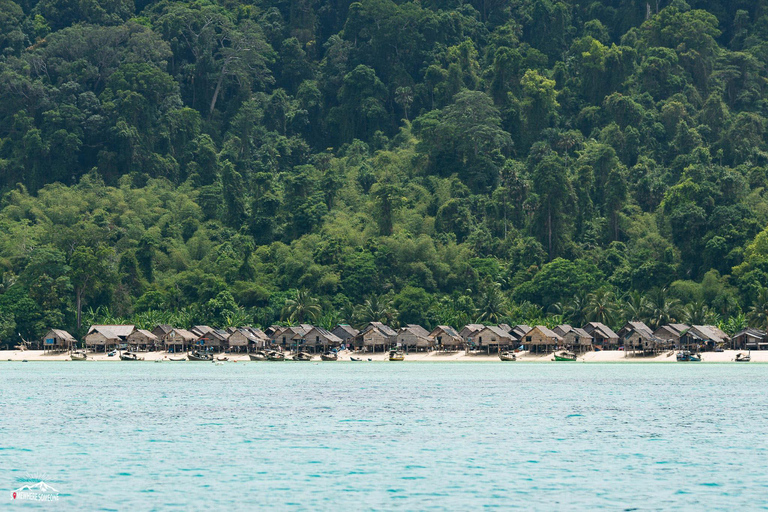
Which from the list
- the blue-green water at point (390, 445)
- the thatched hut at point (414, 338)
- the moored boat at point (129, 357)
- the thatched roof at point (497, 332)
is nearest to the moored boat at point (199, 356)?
the moored boat at point (129, 357)

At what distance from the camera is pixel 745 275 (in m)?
116

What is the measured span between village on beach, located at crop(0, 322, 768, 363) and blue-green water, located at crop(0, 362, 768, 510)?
36.4 metres

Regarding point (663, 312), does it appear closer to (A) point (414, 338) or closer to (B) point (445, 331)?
(B) point (445, 331)

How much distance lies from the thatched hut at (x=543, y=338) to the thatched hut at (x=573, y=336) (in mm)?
887

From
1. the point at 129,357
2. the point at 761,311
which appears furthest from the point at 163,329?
the point at 761,311

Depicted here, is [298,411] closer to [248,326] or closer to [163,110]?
[248,326]

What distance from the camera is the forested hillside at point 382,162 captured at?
127 metres

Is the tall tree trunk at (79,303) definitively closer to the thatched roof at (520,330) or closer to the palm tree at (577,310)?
the thatched roof at (520,330)

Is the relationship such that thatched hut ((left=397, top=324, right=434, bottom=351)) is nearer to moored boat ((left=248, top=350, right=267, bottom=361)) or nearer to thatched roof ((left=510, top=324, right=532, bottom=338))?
thatched roof ((left=510, top=324, right=532, bottom=338))

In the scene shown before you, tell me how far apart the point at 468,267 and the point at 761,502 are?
101713 millimetres

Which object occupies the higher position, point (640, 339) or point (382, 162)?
point (382, 162)

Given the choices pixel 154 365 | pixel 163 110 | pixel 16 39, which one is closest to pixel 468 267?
pixel 154 365

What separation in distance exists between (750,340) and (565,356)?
1982 centimetres

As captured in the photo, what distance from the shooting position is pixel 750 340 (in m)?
113
